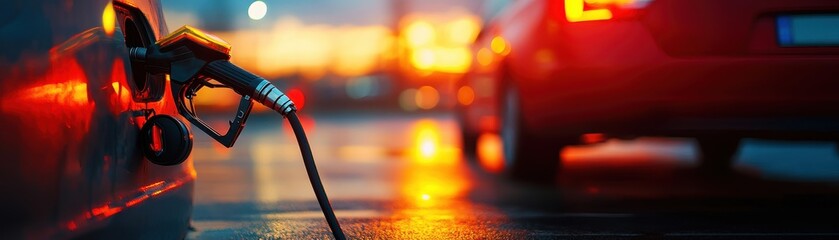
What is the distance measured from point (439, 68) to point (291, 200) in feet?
137

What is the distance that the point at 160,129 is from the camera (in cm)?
335

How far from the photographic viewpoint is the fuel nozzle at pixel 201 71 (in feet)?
10.7

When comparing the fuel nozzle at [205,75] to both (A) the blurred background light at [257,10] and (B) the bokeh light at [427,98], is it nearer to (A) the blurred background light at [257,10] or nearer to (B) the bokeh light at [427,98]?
(A) the blurred background light at [257,10]

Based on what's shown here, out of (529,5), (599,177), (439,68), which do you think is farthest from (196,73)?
(439,68)

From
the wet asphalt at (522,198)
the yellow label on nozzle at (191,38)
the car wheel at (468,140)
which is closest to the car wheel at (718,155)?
the wet asphalt at (522,198)

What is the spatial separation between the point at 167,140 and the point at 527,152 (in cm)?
401

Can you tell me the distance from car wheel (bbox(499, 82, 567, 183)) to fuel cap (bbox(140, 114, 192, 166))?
11.9ft

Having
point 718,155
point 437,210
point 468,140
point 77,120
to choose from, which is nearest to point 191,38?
point 77,120

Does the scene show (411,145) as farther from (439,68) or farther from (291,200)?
(439,68)

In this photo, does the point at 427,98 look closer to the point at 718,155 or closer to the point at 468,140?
the point at 468,140

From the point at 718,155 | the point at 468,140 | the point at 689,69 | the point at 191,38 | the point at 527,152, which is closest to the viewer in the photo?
the point at 191,38

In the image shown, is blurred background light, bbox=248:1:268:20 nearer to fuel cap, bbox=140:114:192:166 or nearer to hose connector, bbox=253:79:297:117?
hose connector, bbox=253:79:297:117

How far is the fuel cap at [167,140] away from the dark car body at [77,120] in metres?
0.03

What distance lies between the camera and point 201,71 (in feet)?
11.0
